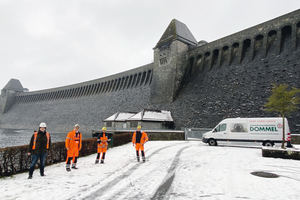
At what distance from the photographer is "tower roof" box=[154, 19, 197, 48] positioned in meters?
32.5

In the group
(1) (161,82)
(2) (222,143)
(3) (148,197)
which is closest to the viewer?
(3) (148,197)

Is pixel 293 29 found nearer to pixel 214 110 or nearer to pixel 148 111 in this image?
pixel 214 110

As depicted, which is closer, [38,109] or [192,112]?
[192,112]

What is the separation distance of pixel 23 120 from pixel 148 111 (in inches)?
2637

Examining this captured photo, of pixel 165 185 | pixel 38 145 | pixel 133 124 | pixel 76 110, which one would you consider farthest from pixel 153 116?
pixel 76 110

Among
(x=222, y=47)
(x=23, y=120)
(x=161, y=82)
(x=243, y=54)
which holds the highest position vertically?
(x=222, y=47)

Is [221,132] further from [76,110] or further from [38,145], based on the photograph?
[76,110]

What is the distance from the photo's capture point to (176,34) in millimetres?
32188

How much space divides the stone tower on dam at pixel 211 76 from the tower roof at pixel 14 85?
2343 inches

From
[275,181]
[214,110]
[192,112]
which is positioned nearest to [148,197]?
[275,181]

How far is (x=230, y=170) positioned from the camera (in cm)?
742

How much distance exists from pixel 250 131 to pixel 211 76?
14.4m

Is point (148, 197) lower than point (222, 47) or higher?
lower

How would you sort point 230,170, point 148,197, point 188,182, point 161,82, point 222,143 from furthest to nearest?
point 161,82 → point 222,143 → point 230,170 → point 188,182 → point 148,197
